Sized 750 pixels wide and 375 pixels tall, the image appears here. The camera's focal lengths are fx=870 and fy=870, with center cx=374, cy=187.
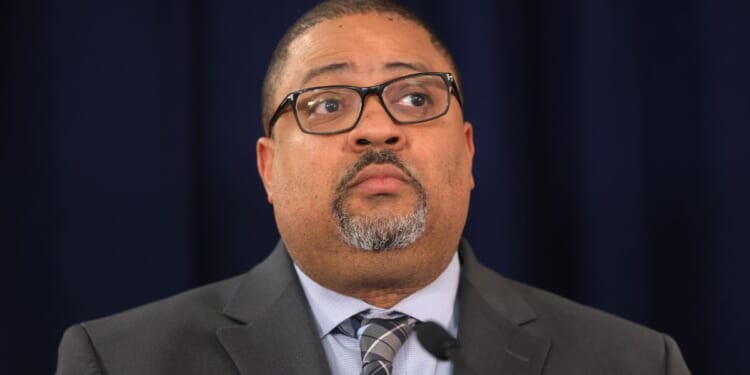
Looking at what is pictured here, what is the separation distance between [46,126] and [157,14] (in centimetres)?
36

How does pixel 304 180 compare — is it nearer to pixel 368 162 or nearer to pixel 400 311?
pixel 368 162

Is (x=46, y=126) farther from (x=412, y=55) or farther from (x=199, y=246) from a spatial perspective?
(x=412, y=55)

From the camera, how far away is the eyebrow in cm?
161

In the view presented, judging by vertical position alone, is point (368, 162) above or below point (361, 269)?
above

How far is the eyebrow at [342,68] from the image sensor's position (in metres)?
1.61

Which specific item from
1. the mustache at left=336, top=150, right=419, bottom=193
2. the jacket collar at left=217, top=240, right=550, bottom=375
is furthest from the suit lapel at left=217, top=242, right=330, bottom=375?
the mustache at left=336, top=150, right=419, bottom=193

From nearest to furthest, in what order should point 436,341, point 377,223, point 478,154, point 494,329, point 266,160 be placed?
point 436,341, point 377,223, point 494,329, point 266,160, point 478,154

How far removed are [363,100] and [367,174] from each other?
0.45ft

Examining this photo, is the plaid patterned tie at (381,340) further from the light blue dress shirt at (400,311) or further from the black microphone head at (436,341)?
the black microphone head at (436,341)

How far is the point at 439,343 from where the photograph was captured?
125 centimetres

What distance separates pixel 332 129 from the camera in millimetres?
1580

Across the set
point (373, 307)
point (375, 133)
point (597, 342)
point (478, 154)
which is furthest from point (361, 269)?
point (478, 154)

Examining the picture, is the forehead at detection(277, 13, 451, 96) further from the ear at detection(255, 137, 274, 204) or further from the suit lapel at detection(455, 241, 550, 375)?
the suit lapel at detection(455, 241, 550, 375)

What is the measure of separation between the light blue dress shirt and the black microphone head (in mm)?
296
